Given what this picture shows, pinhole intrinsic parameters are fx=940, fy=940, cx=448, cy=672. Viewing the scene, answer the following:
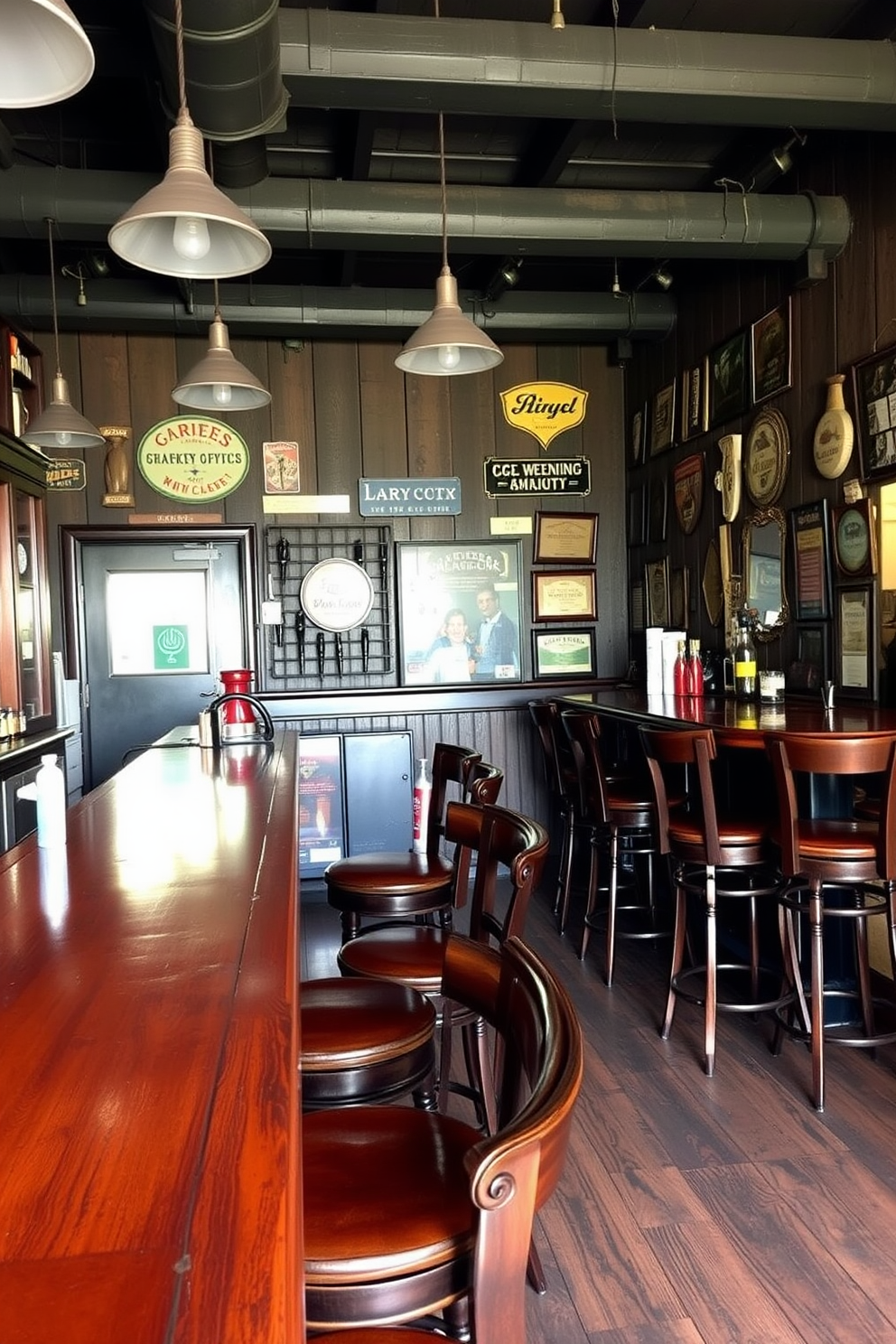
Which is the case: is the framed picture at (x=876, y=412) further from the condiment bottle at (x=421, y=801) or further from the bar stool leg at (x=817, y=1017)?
the condiment bottle at (x=421, y=801)

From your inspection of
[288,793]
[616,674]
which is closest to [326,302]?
[616,674]

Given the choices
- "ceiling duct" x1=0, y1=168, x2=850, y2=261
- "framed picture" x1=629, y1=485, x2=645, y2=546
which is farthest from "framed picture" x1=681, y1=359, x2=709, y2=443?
"ceiling duct" x1=0, y1=168, x2=850, y2=261

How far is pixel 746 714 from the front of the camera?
3.33 m

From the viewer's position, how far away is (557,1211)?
→ 86.7 inches

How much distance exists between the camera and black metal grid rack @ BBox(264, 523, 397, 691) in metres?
5.74

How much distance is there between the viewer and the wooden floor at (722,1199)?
1.81m

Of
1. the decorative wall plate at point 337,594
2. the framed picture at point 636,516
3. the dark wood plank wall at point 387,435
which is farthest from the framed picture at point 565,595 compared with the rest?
the decorative wall plate at point 337,594

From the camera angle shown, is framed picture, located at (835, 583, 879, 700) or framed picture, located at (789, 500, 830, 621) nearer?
framed picture, located at (835, 583, 879, 700)

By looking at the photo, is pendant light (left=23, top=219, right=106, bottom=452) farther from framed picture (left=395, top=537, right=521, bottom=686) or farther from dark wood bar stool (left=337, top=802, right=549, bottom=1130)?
dark wood bar stool (left=337, top=802, right=549, bottom=1130)

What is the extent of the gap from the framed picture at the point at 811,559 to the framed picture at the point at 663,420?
4.56 feet

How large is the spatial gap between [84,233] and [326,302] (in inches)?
60.6

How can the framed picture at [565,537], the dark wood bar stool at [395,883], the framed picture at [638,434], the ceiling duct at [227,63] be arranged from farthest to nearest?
the framed picture at [565,537] → the framed picture at [638,434] → the dark wood bar stool at [395,883] → the ceiling duct at [227,63]

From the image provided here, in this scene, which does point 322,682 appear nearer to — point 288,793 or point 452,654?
point 452,654

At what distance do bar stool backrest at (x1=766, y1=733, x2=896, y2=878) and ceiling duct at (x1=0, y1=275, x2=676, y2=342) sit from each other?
11.6 ft
